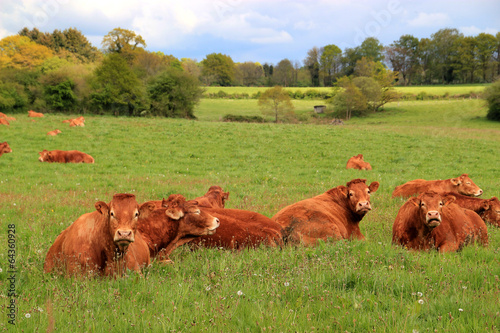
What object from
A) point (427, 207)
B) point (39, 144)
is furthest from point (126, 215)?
point (39, 144)

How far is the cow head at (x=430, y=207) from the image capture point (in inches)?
255

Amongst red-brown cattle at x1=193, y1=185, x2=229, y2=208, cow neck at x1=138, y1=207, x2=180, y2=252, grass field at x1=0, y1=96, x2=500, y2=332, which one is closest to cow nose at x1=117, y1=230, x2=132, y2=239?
grass field at x1=0, y1=96, x2=500, y2=332

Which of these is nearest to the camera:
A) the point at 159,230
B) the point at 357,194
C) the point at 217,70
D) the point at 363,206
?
the point at 159,230

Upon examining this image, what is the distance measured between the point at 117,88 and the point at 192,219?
164 feet

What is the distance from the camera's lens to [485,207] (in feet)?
28.8

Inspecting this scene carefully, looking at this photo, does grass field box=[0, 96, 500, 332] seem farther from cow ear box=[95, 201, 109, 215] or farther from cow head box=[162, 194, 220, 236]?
cow ear box=[95, 201, 109, 215]

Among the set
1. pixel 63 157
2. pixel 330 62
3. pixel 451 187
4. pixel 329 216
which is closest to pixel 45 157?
pixel 63 157

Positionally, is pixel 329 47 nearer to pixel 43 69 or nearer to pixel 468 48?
pixel 468 48

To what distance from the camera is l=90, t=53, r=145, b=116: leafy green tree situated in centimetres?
5109

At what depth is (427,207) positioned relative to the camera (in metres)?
6.73

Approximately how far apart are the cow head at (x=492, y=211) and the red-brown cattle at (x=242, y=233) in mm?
5207

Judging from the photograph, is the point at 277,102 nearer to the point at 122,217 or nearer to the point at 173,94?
the point at 173,94

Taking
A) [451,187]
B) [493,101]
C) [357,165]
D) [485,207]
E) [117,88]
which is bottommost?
[357,165]

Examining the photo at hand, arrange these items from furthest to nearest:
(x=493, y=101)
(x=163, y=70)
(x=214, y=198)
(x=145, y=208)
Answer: (x=163, y=70) < (x=493, y=101) < (x=214, y=198) < (x=145, y=208)
